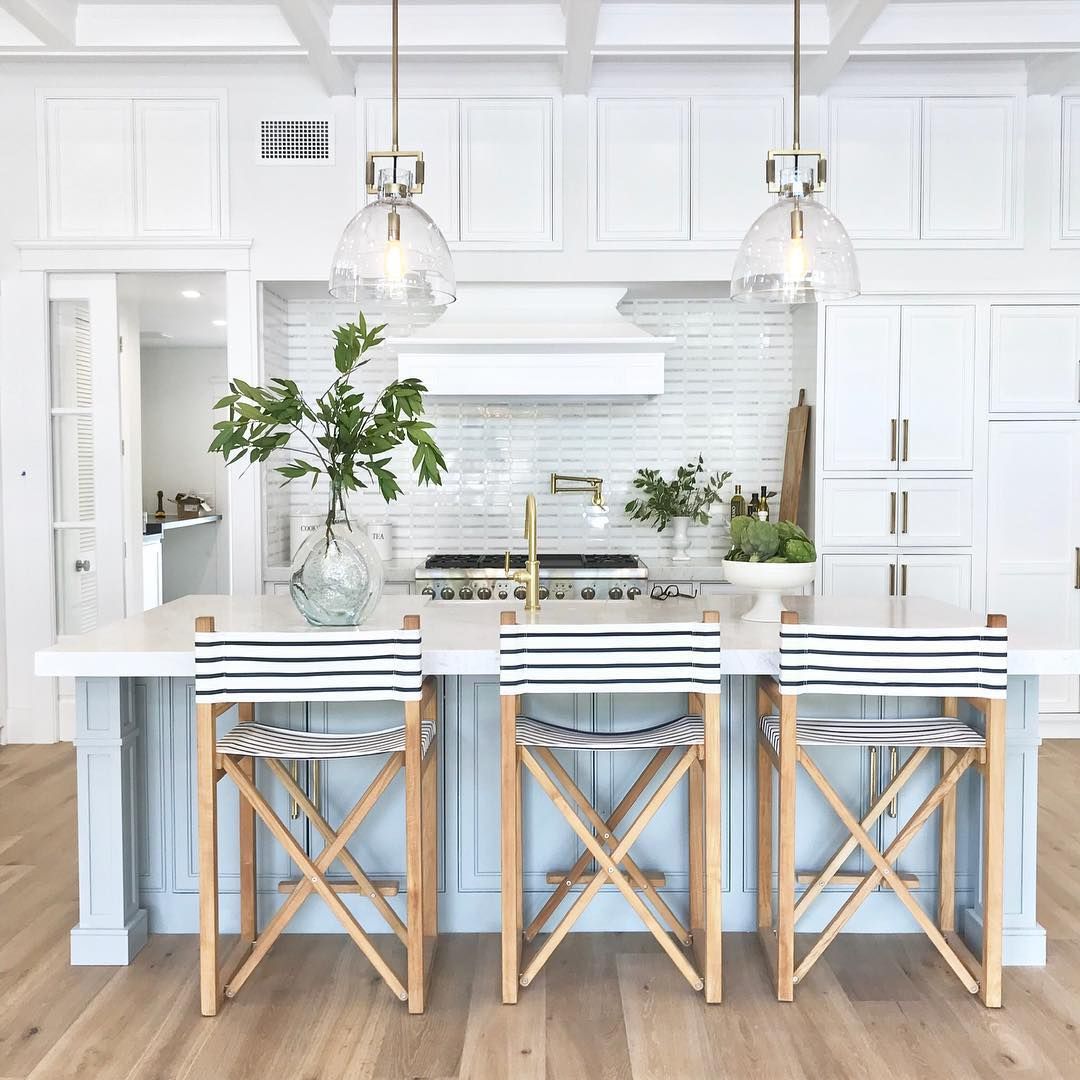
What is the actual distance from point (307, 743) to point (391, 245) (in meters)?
1.21

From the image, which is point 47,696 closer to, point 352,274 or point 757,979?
point 352,274

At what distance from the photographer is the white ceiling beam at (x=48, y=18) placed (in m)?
3.69

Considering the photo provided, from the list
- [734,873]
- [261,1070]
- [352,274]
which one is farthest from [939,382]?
[261,1070]

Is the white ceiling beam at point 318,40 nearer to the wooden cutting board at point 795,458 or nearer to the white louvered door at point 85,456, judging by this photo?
the white louvered door at point 85,456

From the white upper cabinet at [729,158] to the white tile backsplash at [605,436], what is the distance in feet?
2.03

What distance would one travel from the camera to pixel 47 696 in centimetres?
454

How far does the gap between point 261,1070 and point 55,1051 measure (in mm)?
467

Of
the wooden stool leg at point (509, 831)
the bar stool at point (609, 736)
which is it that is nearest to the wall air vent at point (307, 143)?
the bar stool at point (609, 736)

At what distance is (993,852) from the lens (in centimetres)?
228

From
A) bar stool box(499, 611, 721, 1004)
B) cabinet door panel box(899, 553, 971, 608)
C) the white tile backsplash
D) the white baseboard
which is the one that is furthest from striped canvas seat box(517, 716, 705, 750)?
the white baseboard

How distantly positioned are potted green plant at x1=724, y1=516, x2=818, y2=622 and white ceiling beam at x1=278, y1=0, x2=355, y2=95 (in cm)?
254

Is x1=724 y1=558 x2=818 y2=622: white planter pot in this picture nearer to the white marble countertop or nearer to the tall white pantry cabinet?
the white marble countertop

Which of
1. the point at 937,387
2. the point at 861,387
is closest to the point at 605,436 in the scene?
the point at 861,387

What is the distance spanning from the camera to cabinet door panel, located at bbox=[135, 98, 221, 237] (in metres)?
4.36
